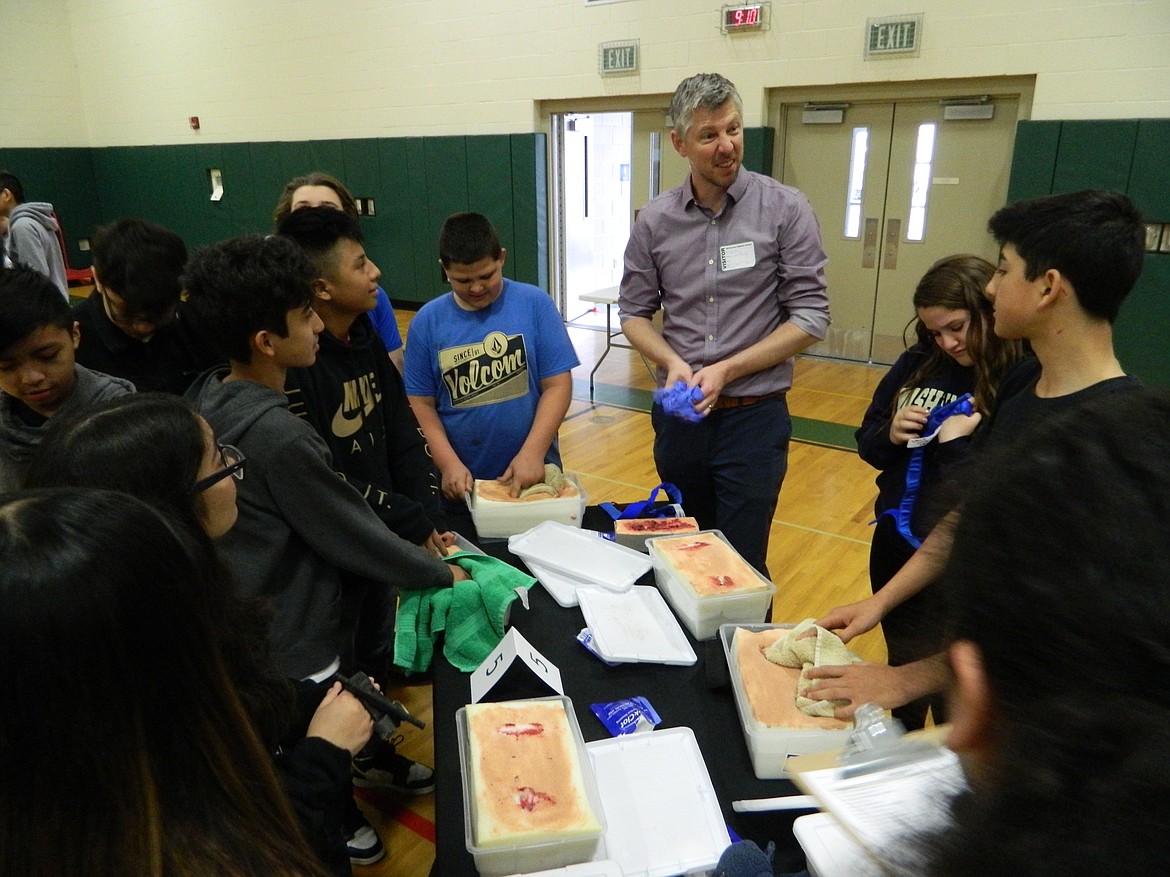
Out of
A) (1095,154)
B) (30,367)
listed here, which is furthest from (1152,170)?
(30,367)

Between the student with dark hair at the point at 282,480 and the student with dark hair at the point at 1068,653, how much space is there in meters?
1.30

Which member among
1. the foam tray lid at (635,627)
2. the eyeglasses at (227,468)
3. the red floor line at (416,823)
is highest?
the eyeglasses at (227,468)

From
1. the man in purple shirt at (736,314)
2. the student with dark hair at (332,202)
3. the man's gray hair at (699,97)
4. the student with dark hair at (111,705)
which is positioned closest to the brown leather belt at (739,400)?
the man in purple shirt at (736,314)

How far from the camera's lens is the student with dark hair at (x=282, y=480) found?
1486mm

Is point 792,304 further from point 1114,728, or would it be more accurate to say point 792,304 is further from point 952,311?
point 1114,728

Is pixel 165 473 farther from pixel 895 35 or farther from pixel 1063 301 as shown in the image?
pixel 895 35

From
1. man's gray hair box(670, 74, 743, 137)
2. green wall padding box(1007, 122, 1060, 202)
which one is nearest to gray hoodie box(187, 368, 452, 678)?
man's gray hair box(670, 74, 743, 137)

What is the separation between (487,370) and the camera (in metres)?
2.37

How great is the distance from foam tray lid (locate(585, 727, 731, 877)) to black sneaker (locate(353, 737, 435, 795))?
1.11 metres

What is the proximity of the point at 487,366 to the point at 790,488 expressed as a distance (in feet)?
7.78

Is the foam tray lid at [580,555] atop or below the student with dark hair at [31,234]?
below

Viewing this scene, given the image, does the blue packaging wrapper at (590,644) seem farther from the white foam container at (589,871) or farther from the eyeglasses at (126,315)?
the eyeglasses at (126,315)

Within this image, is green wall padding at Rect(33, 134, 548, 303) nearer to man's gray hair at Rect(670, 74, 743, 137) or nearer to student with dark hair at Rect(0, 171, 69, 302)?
student with dark hair at Rect(0, 171, 69, 302)

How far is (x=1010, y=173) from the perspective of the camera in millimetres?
5215
